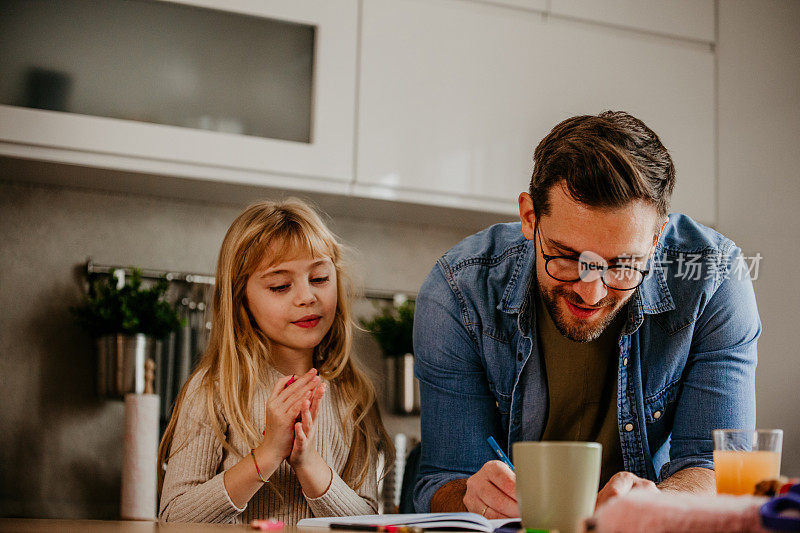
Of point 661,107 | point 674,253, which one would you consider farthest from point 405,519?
point 661,107

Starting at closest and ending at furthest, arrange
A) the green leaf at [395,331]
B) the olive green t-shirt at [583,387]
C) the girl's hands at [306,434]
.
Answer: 1. the girl's hands at [306,434]
2. the olive green t-shirt at [583,387]
3. the green leaf at [395,331]

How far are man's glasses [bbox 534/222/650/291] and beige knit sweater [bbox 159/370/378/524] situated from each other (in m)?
0.51

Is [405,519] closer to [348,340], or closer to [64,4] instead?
[348,340]

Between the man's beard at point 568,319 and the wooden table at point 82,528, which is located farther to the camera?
the man's beard at point 568,319

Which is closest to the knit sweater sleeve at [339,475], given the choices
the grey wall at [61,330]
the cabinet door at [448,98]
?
the cabinet door at [448,98]

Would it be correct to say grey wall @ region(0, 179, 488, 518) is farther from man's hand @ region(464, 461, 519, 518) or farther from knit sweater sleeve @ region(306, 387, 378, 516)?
man's hand @ region(464, 461, 519, 518)

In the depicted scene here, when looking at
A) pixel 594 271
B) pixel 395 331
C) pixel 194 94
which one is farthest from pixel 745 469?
pixel 194 94

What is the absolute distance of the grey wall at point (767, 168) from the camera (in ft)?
7.32

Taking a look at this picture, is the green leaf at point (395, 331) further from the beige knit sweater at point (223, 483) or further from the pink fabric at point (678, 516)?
the pink fabric at point (678, 516)

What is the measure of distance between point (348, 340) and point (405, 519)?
80cm

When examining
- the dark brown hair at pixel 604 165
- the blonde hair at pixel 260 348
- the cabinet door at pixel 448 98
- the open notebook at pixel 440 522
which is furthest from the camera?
the cabinet door at pixel 448 98

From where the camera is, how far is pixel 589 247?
117cm

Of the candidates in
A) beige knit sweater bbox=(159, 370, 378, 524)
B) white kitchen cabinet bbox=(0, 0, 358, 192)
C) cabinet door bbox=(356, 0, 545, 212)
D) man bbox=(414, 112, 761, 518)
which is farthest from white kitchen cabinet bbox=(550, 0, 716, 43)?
beige knit sweater bbox=(159, 370, 378, 524)

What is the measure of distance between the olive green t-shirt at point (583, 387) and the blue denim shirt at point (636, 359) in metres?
0.02
